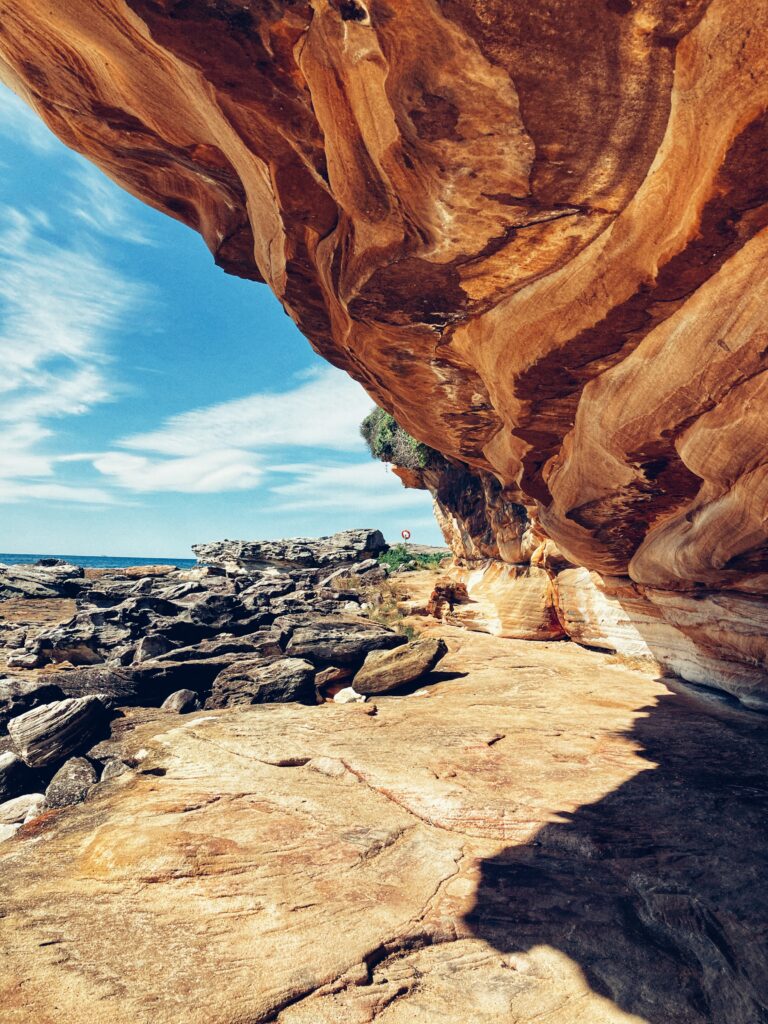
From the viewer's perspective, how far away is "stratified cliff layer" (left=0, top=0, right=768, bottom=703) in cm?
256

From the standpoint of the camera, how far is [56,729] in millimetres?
8852

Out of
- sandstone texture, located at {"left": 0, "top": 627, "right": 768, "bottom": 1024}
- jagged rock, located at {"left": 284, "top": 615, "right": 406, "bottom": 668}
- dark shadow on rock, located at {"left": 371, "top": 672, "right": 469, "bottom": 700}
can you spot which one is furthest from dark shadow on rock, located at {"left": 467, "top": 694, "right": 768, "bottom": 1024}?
jagged rock, located at {"left": 284, "top": 615, "right": 406, "bottom": 668}

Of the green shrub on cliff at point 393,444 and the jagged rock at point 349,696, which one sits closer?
the jagged rock at point 349,696

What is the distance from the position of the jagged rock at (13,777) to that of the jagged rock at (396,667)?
5.91 metres

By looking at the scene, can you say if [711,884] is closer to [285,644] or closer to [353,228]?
[353,228]

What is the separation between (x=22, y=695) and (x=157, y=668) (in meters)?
2.66

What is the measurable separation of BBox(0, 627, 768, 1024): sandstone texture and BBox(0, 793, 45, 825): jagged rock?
909 mm

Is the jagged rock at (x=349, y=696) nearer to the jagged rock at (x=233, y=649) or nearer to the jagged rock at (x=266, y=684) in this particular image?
the jagged rock at (x=266, y=684)

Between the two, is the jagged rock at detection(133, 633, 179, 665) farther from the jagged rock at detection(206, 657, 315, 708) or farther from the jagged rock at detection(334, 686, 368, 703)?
the jagged rock at detection(334, 686, 368, 703)

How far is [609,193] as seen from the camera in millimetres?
3277

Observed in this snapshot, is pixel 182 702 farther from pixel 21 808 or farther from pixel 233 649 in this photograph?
pixel 21 808

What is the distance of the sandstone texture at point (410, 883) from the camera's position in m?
3.27

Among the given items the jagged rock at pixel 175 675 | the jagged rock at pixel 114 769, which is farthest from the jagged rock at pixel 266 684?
the jagged rock at pixel 114 769

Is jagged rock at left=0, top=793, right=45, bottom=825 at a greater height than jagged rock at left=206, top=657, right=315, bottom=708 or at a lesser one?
lesser
